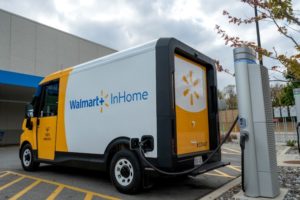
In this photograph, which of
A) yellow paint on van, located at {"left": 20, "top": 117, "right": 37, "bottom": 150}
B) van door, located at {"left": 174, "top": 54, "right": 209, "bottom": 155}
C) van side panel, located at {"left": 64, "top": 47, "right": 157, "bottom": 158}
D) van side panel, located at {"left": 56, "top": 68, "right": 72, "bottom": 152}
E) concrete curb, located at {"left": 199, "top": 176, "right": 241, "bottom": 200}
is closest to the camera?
concrete curb, located at {"left": 199, "top": 176, "right": 241, "bottom": 200}

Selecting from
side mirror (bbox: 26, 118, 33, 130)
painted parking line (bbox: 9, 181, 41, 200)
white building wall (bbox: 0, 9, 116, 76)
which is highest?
white building wall (bbox: 0, 9, 116, 76)

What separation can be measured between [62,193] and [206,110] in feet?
12.0

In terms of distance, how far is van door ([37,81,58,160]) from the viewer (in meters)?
7.83

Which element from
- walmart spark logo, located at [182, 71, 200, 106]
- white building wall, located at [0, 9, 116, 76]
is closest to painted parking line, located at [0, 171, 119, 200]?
walmart spark logo, located at [182, 71, 200, 106]

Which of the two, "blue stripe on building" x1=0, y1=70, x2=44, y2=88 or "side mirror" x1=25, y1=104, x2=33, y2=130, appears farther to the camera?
"blue stripe on building" x1=0, y1=70, x2=44, y2=88

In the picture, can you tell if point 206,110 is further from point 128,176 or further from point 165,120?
point 128,176

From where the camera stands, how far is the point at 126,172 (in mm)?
5762

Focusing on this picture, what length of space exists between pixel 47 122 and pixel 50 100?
62cm

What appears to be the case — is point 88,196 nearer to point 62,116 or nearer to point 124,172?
point 124,172

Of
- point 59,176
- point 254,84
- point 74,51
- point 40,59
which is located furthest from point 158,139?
point 74,51

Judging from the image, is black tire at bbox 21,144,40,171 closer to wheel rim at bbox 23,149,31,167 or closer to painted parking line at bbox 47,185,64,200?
wheel rim at bbox 23,149,31,167

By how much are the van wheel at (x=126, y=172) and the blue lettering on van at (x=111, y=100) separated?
3.53 ft

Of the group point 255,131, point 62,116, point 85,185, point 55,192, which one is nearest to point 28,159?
point 62,116

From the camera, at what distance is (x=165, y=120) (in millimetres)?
5250
